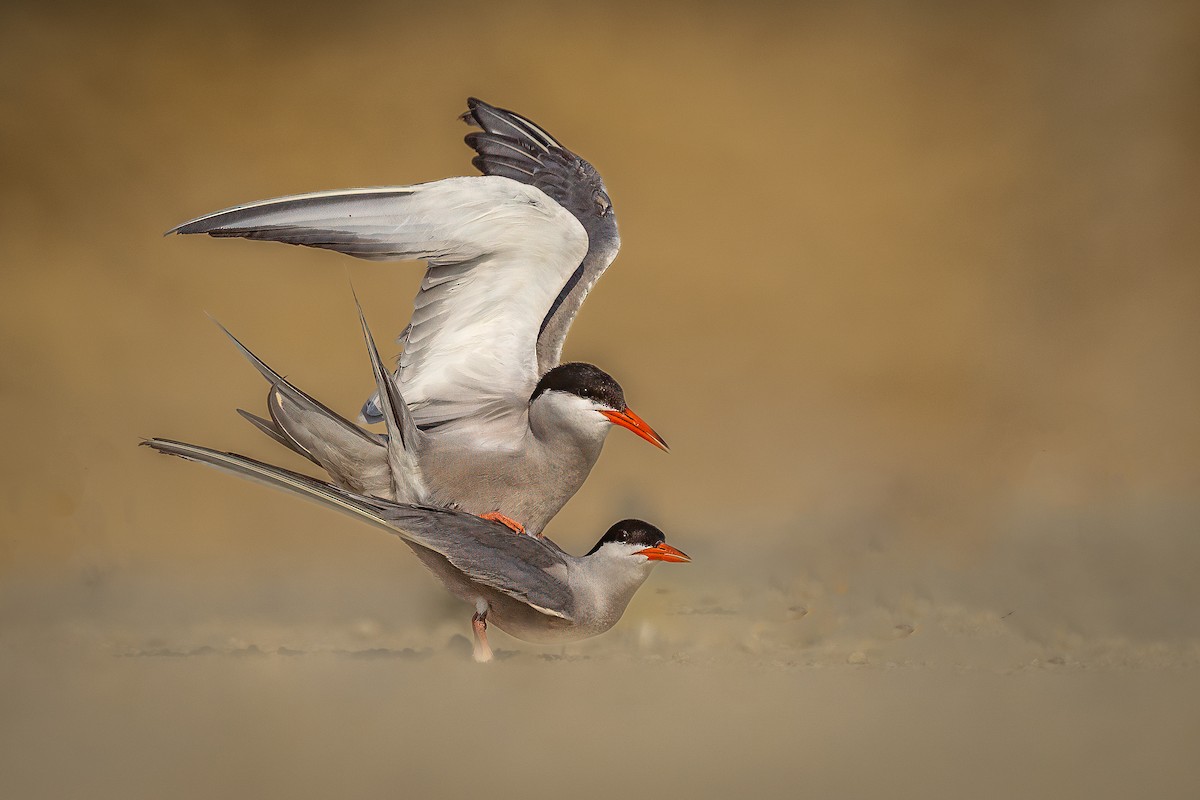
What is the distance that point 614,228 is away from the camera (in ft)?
7.89

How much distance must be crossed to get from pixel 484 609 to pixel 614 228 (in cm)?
76

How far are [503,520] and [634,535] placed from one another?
0.21m

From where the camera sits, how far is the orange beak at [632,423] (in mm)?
1986

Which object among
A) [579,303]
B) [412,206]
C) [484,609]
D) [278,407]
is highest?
[412,206]

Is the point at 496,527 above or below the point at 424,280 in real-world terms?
below

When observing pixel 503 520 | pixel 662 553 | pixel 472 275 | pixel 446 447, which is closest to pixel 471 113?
pixel 472 275

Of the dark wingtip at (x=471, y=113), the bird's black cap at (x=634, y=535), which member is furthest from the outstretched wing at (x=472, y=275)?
the dark wingtip at (x=471, y=113)

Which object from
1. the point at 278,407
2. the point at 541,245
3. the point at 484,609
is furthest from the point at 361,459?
the point at 541,245

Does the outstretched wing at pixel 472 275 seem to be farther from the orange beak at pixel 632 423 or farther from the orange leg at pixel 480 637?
the orange leg at pixel 480 637

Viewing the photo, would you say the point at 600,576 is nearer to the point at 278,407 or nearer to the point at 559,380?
the point at 559,380

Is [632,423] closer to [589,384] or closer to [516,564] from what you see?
[589,384]

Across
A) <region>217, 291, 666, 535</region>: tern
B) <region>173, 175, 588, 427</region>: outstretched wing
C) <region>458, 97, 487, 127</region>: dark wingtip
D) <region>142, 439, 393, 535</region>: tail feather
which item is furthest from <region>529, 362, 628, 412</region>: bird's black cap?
<region>458, 97, 487, 127</region>: dark wingtip

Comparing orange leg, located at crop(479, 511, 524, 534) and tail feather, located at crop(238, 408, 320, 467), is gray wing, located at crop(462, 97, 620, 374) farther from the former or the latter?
tail feather, located at crop(238, 408, 320, 467)

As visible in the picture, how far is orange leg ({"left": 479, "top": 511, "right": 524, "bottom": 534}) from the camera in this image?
2.04 metres
